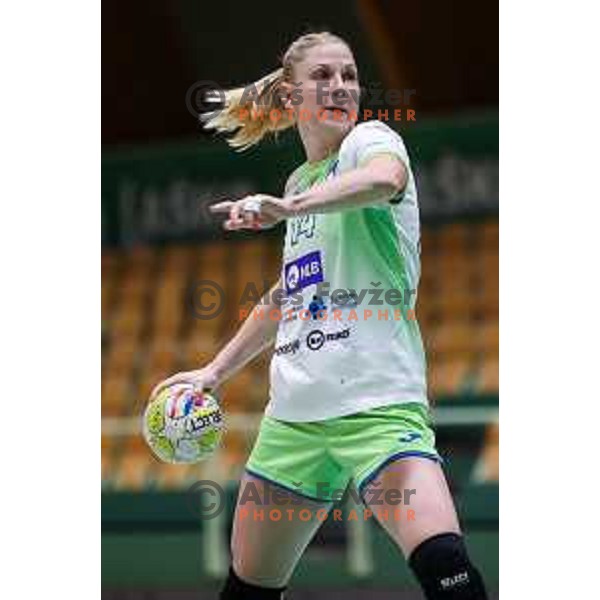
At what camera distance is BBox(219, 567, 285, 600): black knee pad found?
416 cm

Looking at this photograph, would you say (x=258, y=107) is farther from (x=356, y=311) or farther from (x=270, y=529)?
(x=270, y=529)

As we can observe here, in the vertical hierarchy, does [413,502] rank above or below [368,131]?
below

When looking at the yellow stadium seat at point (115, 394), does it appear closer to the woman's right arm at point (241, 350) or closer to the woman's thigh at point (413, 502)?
the woman's right arm at point (241, 350)

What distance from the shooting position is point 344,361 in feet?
13.1

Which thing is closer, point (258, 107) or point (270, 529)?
point (270, 529)

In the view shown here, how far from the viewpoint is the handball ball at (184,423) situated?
434cm

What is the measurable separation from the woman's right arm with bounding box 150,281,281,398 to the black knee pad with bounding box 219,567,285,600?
551mm

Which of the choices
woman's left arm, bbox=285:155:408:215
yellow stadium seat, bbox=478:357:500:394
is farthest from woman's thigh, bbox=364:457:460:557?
yellow stadium seat, bbox=478:357:500:394

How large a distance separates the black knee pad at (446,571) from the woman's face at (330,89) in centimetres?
117

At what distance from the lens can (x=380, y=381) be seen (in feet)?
13.0

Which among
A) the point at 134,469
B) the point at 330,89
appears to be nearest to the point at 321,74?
the point at 330,89

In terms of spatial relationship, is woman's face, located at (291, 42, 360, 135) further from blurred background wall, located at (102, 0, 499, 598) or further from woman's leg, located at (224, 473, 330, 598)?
blurred background wall, located at (102, 0, 499, 598)
